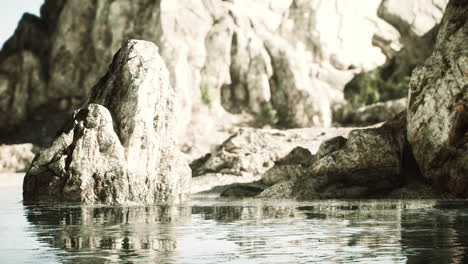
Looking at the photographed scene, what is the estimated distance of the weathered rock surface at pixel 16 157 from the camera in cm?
7604

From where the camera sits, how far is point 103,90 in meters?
40.9

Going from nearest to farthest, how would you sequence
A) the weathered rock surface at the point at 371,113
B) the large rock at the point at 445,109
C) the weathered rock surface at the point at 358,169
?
the large rock at the point at 445,109, the weathered rock surface at the point at 358,169, the weathered rock surface at the point at 371,113

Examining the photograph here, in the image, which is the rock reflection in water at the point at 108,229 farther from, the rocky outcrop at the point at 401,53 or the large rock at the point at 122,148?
the rocky outcrop at the point at 401,53

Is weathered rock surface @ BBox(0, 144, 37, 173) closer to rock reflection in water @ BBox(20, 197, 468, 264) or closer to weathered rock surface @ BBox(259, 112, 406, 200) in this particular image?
weathered rock surface @ BBox(259, 112, 406, 200)

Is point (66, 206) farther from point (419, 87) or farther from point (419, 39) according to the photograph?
point (419, 39)

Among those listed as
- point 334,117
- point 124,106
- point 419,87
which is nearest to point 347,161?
point 419,87

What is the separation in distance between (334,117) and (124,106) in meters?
54.2

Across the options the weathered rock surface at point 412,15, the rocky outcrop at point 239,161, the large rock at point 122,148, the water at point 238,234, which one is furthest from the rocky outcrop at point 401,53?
the water at point 238,234

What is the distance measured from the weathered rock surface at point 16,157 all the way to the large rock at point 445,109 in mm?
44514

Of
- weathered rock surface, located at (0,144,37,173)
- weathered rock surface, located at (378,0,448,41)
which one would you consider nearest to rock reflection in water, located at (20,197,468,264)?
weathered rock surface, located at (0,144,37,173)

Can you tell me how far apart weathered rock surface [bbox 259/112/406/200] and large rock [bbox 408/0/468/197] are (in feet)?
4.11

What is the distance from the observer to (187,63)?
281 ft

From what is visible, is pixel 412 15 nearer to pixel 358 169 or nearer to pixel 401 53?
pixel 401 53

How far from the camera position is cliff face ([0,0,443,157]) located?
280ft
